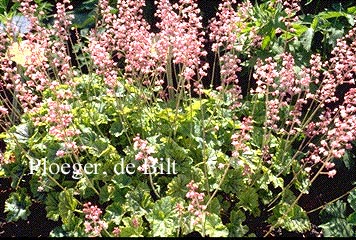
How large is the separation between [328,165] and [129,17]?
153 cm

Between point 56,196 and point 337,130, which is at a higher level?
point 337,130

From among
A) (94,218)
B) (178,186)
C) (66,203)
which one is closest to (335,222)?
(178,186)

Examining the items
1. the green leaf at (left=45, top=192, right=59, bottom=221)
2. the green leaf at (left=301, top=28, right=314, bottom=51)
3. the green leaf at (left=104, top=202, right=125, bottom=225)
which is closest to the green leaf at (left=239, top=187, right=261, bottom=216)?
the green leaf at (left=104, top=202, right=125, bottom=225)

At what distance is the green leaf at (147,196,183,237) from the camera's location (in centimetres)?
283

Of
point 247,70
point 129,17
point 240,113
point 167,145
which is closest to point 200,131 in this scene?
point 167,145

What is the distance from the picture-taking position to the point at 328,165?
2574 millimetres

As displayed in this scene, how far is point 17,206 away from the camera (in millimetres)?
3348

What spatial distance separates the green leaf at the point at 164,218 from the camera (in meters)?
2.83

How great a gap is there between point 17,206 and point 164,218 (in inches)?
40.3

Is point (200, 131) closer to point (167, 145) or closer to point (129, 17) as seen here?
point (167, 145)

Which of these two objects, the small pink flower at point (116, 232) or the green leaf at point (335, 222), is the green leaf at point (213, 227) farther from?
the green leaf at point (335, 222)

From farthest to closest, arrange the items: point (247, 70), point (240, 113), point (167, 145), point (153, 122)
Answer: point (247, 70), point (240, 113), point (153, 122), point (167, 145)

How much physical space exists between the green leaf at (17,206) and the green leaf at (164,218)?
86cm

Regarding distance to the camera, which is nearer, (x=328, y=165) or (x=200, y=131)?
(x=328, y=165)
